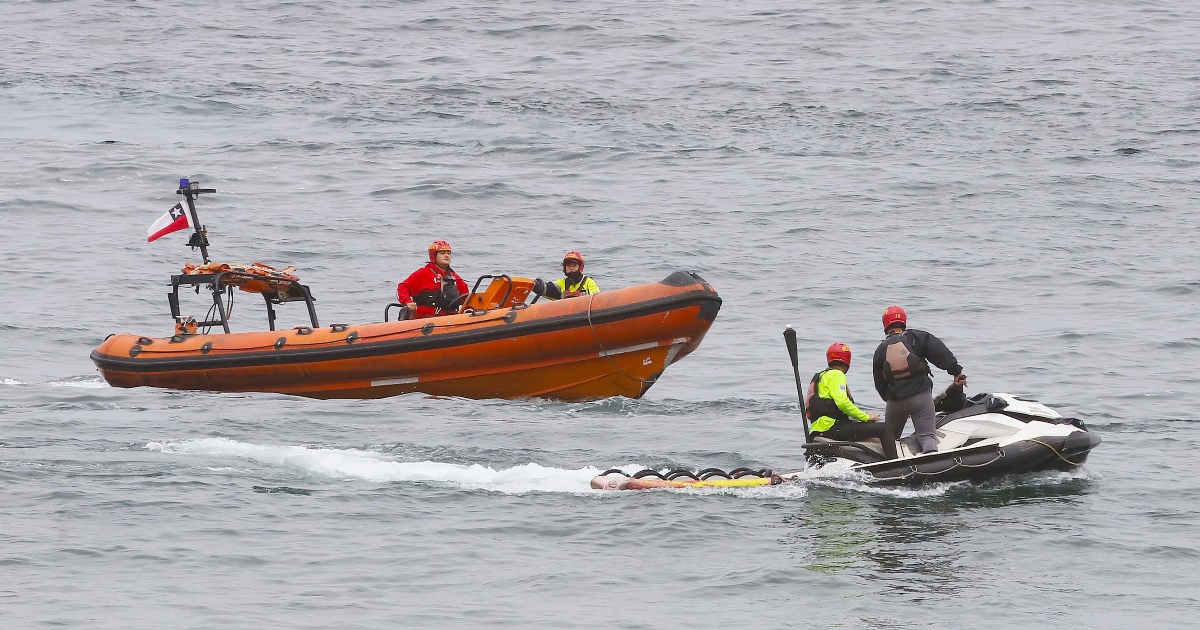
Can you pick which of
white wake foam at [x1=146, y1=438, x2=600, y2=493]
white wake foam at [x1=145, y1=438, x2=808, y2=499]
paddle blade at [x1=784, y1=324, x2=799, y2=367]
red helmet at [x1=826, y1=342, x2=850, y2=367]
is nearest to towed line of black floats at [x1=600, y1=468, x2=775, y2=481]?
white wake foam at [x1=145, y1=438, x2=808, y2=499]

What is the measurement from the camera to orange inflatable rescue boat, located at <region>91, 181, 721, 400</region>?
49.8ft

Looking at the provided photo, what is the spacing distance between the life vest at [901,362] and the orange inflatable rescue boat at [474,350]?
338 centimetres

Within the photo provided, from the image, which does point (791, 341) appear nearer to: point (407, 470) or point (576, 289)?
point (407, 470)

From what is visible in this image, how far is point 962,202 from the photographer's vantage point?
89.6 ft

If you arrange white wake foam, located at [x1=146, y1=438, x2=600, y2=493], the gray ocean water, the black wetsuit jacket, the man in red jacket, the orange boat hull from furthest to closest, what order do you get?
the man in red jacket → the orange boat hull → white wake foam, located at [x1=146, y1=438, x2=600, y2=493] → the black wetsuit jacket → the gray ocean water

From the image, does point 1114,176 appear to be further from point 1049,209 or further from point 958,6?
point 958,6

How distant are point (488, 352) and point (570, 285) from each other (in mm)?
1267

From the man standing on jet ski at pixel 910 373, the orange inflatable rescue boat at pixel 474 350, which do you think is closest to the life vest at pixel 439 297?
the orange inflatable rescue boat at pixel 474 350

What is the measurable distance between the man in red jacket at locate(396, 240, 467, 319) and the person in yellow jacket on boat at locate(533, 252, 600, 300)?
2.82 ft

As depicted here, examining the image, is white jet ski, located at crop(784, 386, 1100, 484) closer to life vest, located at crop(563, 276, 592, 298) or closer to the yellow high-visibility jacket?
the yellow high-visibility jacket

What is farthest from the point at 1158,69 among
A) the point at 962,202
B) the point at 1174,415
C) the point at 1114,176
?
the point at 1174,415

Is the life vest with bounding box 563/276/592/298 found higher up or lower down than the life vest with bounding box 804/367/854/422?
higher up

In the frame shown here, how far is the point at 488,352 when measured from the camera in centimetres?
1550

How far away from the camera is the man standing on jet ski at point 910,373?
11.8 metres
